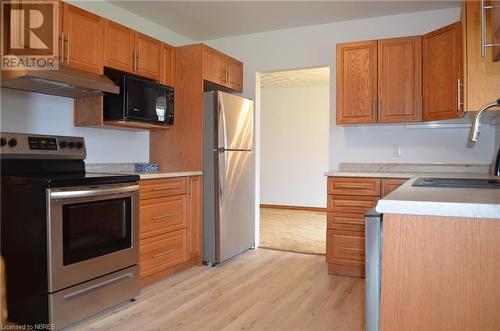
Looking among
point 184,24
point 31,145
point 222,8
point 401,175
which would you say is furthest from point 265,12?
point 31,145

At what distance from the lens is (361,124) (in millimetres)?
3604

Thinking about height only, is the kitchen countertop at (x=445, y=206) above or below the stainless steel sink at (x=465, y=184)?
below

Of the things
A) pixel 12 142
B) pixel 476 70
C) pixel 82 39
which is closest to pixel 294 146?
pixel 82 39

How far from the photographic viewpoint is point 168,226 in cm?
316

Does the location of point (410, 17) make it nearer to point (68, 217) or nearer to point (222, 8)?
point (222, 8)

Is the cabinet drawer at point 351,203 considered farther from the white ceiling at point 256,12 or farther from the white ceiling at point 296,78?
the white ceiling at point 296,78

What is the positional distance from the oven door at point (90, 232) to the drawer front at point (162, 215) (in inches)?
8.3

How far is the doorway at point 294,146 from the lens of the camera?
679 cm

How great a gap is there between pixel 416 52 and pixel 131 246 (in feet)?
9.21

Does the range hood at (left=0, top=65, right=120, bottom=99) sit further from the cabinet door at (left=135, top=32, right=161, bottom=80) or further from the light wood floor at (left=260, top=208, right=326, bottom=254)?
the light wood floor at (left=260, top=208, right=326, bottom=254)

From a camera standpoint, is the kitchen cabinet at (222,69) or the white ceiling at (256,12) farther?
the kitchen cabinet at (222,69)

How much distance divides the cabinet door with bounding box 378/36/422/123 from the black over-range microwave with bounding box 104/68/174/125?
6.30 feet

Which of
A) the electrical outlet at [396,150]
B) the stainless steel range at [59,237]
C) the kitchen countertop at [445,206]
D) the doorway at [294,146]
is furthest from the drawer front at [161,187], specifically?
the doorway at [294,146]

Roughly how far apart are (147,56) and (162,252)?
1669mm
